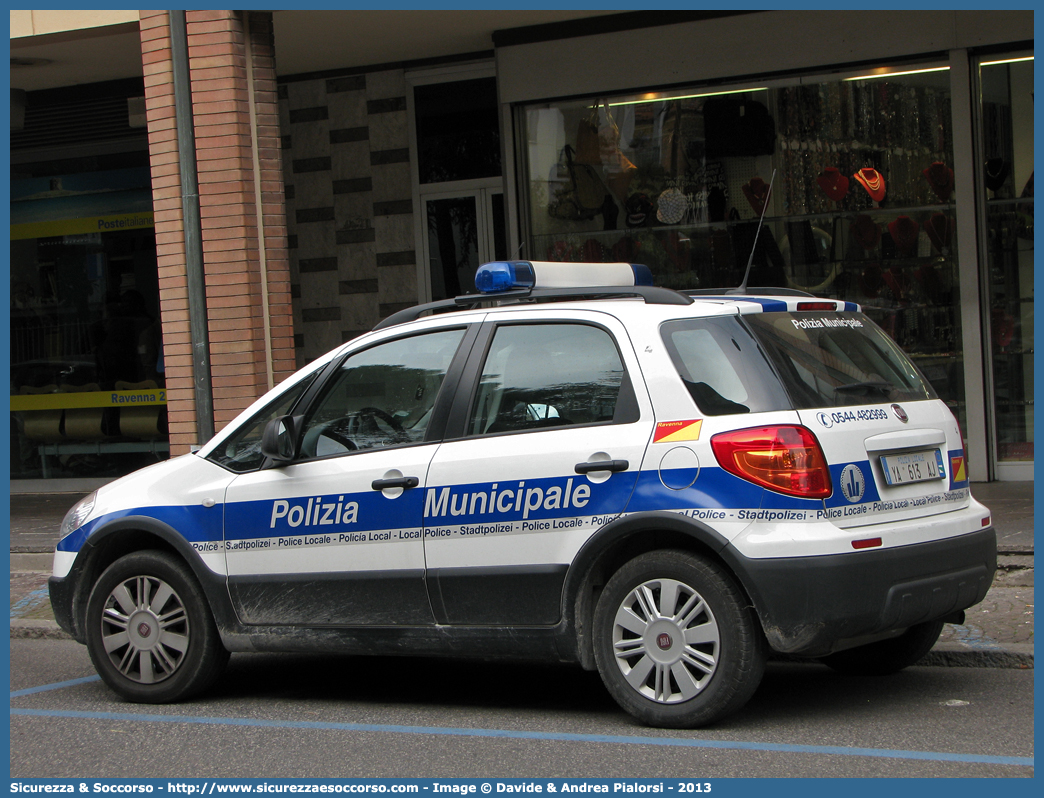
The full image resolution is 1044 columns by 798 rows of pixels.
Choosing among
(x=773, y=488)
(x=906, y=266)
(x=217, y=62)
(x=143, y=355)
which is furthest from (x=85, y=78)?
(x=773, y=488)

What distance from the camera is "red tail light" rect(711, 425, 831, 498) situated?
4.73 meters

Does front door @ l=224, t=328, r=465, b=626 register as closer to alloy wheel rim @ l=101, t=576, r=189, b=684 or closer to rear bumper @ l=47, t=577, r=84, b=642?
alloy wheel rim @ l=101, t=576, r=189, b=684

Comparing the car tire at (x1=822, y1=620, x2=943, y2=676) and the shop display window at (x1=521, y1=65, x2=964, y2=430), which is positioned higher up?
the shop display window at (x1=521, y1=65, x2=964, y2=430)

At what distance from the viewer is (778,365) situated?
16.3 ft

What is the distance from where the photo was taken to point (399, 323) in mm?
5934

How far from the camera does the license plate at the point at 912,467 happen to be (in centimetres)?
496

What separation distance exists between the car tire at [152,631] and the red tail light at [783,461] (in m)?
2.77

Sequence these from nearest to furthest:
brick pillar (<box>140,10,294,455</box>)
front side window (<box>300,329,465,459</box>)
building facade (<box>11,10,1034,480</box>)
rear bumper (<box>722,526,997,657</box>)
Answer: rear bumper (<box>722,526,997,657</box>) → front side window (<box>300,329,465,459</box>) → brick pillar (<box>140,10,294,455</box>) → building facade (<box>11,10,1034,480</box>)

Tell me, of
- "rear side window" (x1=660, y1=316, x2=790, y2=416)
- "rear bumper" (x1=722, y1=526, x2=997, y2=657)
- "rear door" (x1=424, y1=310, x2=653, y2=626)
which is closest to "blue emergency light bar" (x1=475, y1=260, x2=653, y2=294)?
"rear door" (x1=424, y1=310, x2=653, y2=626)

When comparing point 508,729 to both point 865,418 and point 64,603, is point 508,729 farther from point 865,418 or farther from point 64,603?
point 64,603

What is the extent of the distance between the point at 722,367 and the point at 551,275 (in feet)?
3.98

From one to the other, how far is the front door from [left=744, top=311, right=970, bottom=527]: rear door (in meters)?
1.56

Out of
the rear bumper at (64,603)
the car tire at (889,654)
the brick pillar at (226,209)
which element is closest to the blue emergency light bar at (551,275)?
the car tire at (889,654)

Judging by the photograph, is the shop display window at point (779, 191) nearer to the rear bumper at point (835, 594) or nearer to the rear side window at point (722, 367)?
the rear side window at point (722, 367)
